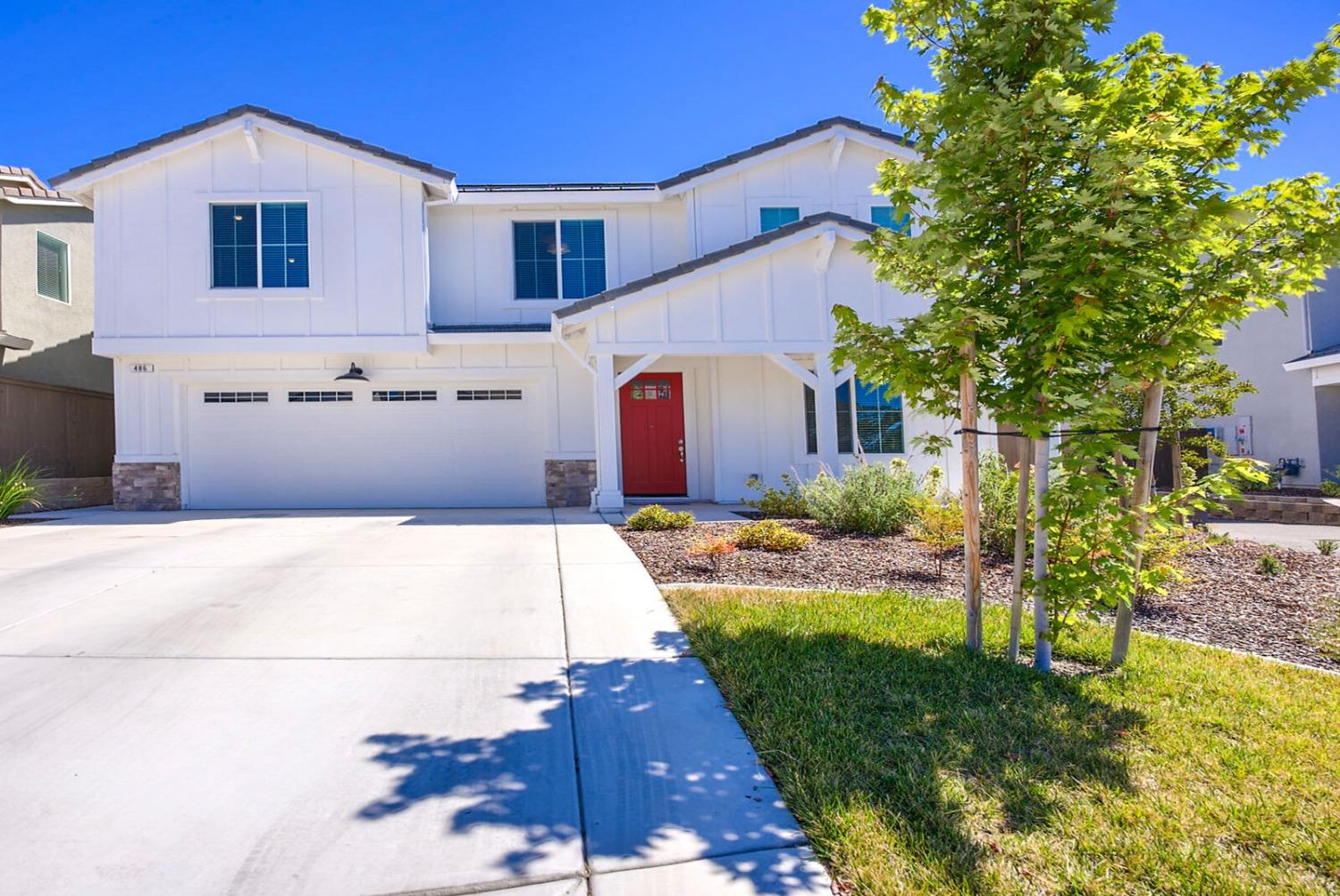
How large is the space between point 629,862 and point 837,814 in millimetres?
753

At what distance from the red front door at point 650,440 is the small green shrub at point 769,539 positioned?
5747mm

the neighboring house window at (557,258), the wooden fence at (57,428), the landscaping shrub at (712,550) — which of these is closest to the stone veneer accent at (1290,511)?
the landscaping shrub at (712,550)

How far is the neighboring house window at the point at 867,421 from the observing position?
42.2ft

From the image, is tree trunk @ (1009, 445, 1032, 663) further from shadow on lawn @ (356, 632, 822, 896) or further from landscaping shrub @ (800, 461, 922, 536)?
landscaping shrub @ (800, 461, 922, 536)

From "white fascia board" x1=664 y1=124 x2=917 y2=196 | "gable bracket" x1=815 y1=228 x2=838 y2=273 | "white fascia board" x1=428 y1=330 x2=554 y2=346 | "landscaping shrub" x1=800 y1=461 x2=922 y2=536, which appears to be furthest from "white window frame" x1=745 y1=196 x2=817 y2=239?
"landscaping shrub" x1=800 y1=461 x2=922 y2=536

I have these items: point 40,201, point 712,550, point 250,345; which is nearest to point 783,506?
point 712,550

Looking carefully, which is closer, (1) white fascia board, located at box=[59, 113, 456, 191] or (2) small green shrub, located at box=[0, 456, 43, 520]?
(2) small green shrub, located at box=[0, 456, 43, 520]

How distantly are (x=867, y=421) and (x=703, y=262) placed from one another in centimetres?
406

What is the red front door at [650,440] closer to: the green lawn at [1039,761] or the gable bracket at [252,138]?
the gable bracket at [252,138]

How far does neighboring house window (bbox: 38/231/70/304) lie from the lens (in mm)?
14672

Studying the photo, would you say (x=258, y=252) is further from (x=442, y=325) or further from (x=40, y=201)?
(x=40, y=201)

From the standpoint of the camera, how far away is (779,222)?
1439 cm

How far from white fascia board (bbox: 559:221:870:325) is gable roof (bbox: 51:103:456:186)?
426 cm

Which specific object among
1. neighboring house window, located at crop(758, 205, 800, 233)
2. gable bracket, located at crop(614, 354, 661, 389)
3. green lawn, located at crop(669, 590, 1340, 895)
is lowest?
green lawn, located at crop(669, 590, 1340, 895)
